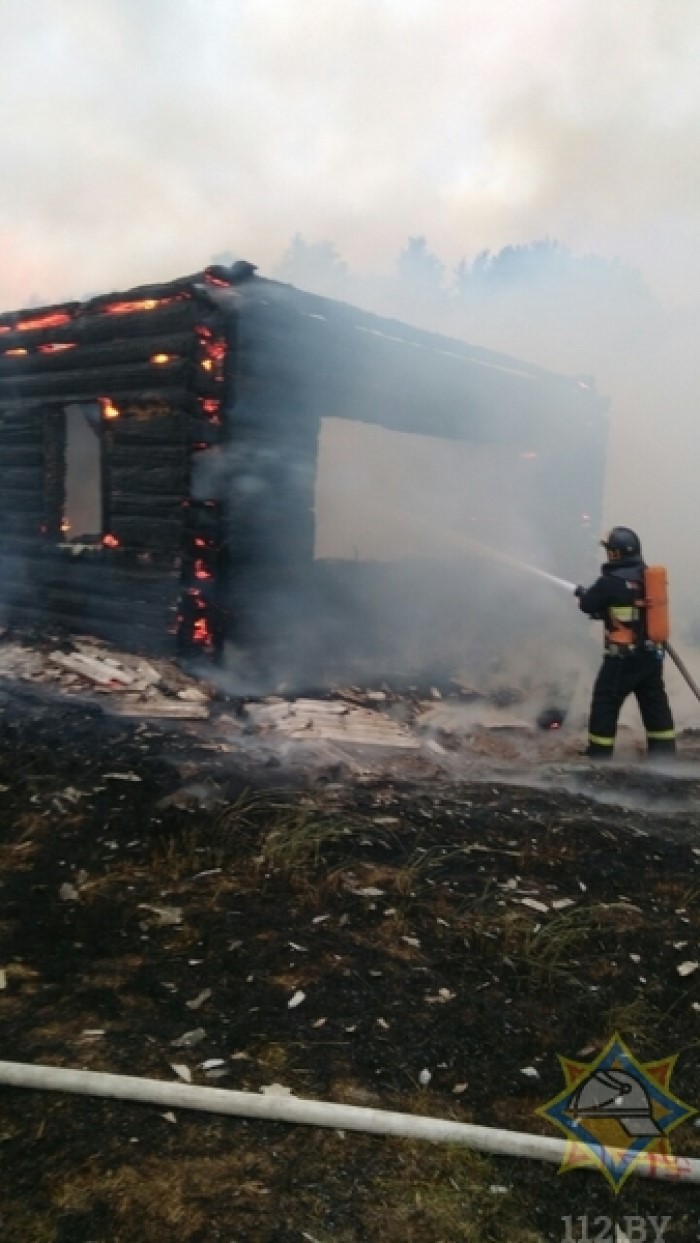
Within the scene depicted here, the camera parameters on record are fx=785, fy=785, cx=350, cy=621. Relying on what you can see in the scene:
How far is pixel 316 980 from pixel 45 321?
9336 mm

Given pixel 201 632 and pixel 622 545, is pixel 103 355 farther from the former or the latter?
pixel 622 545

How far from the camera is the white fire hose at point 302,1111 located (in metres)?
2.40

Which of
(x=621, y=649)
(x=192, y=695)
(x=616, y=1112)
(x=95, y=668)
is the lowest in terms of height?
(x=616, y=1112)

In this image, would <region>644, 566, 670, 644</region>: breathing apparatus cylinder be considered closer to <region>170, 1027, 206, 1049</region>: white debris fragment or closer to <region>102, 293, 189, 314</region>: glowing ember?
<region>102, 293, 189, 314</region>: glowing ember

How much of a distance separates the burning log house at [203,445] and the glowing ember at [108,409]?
17mm

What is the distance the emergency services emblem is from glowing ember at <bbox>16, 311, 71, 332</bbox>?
9844 mm

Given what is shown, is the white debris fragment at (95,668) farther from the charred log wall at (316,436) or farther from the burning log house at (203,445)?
the charred log wall at (316,436)

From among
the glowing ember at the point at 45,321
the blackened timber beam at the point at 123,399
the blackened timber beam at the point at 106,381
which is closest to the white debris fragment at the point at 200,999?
the blackened timber beam at the point at 123,399

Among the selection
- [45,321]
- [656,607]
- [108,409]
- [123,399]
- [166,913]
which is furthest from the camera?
[45,321]

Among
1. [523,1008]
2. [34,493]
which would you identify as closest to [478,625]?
[34,493]

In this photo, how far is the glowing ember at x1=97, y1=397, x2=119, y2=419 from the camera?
9234mm

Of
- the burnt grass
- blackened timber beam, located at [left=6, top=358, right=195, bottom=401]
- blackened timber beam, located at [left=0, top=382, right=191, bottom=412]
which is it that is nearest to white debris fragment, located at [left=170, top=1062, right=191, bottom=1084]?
the burnt grass

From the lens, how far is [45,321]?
1005 cm

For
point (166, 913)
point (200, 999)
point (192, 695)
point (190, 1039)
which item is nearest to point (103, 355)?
point (192, 695)
